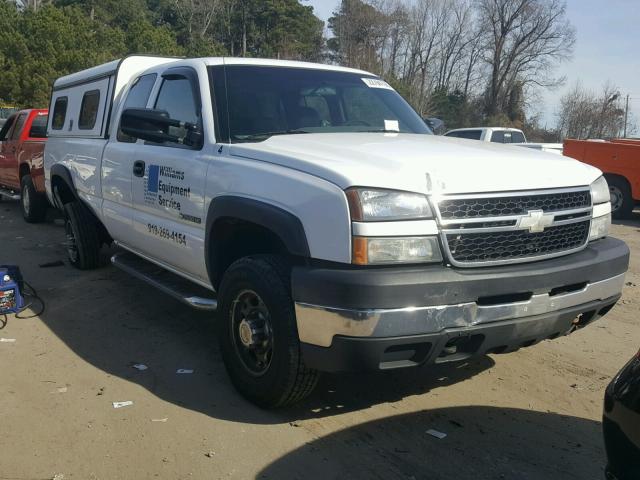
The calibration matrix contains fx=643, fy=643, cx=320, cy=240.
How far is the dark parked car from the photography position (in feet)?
6.95

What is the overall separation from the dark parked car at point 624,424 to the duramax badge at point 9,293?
4.72 meters

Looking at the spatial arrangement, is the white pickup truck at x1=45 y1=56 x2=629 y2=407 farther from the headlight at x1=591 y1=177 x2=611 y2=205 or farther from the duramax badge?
the duramax badge

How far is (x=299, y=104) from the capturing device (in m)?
4.48

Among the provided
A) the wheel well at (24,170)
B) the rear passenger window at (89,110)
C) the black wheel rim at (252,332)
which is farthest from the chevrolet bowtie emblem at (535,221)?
the wheel well at (24,170)

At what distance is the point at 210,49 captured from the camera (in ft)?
143

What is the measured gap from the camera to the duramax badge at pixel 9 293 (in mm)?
5336

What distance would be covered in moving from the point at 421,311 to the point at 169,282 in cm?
257


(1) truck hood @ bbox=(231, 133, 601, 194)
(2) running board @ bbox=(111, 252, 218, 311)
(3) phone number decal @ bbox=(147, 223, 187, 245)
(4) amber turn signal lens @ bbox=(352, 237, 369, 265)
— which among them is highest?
(1) truck hood @ bbox=(231, 133, 601, 194)

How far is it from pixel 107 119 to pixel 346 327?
4045 millimetres

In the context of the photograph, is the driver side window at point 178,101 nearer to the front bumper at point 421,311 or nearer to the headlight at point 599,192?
the front bumper at point 421,311

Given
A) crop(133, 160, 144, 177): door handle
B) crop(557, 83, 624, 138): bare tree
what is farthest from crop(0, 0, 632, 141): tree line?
crop(133, 160, 144, 177): door handle

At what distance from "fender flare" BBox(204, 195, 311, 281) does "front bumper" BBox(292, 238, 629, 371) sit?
0.15 meters

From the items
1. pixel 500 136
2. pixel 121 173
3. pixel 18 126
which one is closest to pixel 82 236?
pixel 121 173

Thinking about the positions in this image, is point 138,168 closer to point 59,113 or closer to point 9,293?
point 9,293
